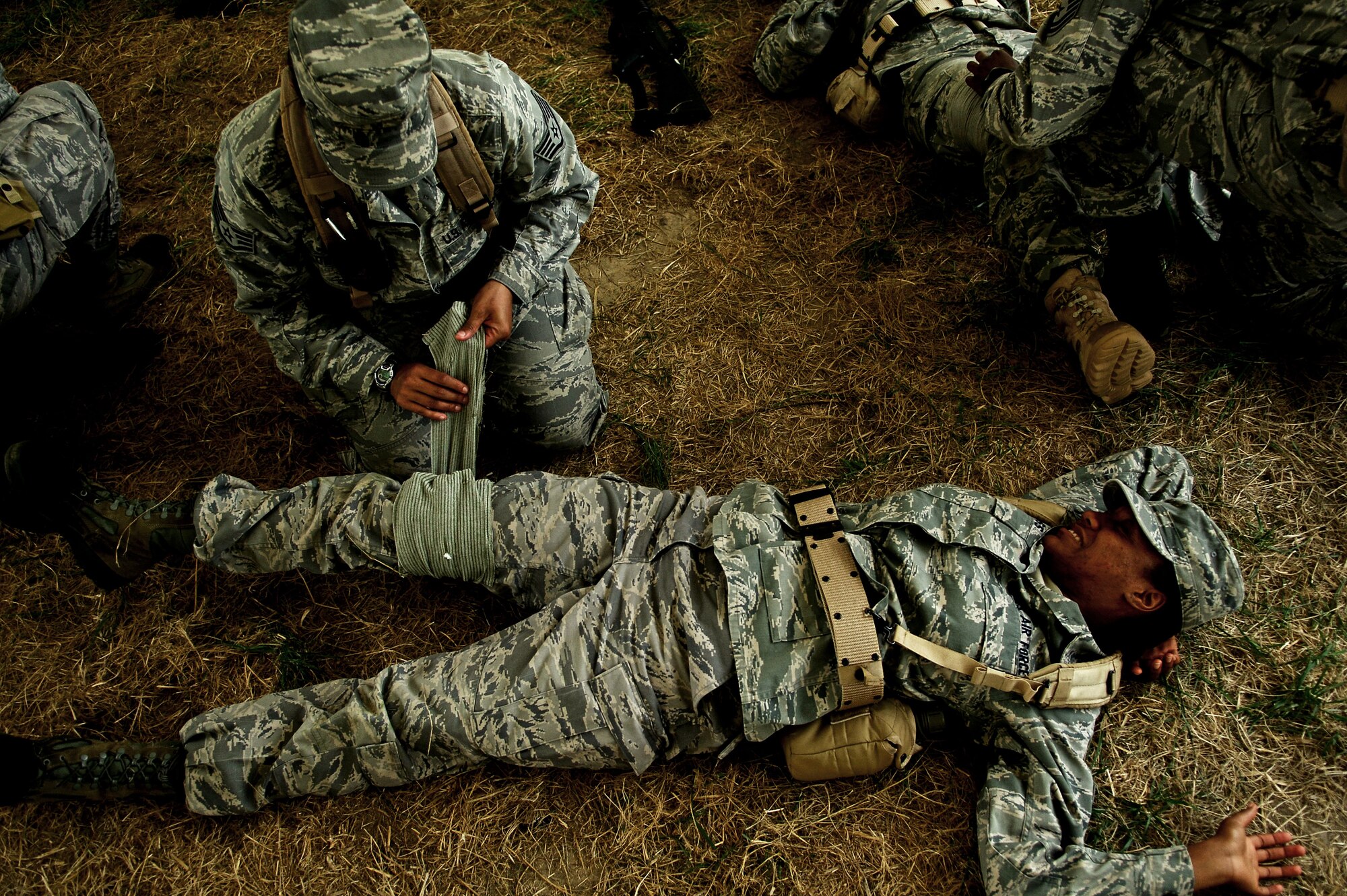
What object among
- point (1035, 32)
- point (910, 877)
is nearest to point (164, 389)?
point (910, 877)

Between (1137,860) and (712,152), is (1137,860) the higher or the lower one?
the lower one

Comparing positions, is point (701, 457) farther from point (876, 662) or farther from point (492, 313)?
point (876, 662)

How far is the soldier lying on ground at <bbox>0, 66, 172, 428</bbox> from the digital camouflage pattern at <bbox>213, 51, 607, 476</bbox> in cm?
78

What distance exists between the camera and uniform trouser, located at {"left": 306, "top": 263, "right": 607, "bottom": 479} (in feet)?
10.3

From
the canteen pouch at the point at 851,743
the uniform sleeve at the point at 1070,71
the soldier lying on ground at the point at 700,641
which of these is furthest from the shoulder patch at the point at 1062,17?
the canteen pouch at the point at 851,743

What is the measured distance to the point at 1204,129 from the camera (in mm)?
2875

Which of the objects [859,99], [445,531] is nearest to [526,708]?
[445,531]

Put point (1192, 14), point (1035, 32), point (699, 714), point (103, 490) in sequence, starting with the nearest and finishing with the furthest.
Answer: point (699, 714) → point (1192, 14) → point (103, 490) → point (1035, 32)

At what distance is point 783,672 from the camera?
2.52 meters

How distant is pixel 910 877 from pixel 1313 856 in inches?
47.8

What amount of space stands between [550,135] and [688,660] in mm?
1812

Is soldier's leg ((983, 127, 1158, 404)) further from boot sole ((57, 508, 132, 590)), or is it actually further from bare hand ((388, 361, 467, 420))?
boot sole ((57, 508, 132, 590))

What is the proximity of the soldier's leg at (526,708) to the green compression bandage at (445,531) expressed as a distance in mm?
252

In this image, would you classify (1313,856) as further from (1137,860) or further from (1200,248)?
(1200,248)
